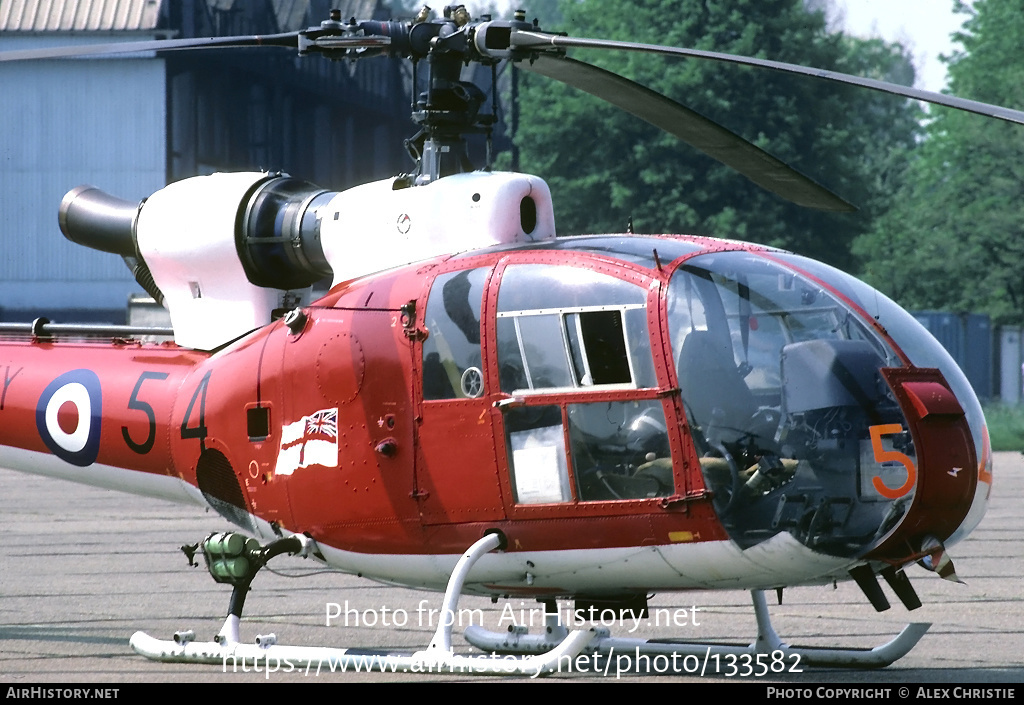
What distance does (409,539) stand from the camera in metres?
7.64

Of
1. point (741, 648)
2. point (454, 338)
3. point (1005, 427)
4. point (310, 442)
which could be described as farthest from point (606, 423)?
point (1005, 427)

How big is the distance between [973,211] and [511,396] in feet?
104

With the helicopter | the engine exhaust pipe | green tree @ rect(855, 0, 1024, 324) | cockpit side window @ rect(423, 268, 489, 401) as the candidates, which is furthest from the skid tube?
green tree @ rect(855, 0, 1024, 324)

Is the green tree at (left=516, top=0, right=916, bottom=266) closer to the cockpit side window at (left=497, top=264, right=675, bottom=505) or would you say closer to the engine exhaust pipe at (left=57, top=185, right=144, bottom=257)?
the engine exhaust pipe at (left=57, top=185, right=144, bottom=257)

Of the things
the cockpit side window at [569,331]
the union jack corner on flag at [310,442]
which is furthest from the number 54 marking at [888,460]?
the union jack corner on flag at [310,442]

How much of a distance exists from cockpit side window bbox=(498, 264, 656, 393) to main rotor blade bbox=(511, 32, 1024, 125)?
115 centimetres

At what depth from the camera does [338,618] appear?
10.1m

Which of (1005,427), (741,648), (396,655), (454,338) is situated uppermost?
(454,338)

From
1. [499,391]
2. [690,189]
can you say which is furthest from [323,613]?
[690,189]

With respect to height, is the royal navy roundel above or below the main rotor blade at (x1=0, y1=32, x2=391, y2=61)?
below

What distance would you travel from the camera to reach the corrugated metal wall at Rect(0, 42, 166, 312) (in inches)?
1245

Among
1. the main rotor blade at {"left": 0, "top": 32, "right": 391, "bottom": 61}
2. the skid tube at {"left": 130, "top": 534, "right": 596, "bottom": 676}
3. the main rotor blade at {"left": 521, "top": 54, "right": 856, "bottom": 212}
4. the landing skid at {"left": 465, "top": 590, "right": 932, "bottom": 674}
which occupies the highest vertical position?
the main rotor blade at {"left": 0, "top": 32, "right": 391, "bottom": 61}

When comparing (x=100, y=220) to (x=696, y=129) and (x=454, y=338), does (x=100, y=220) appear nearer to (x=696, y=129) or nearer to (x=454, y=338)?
(x=454, y=338)

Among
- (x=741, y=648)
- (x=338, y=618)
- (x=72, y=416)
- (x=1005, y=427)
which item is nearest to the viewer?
(x=741, y=648)
